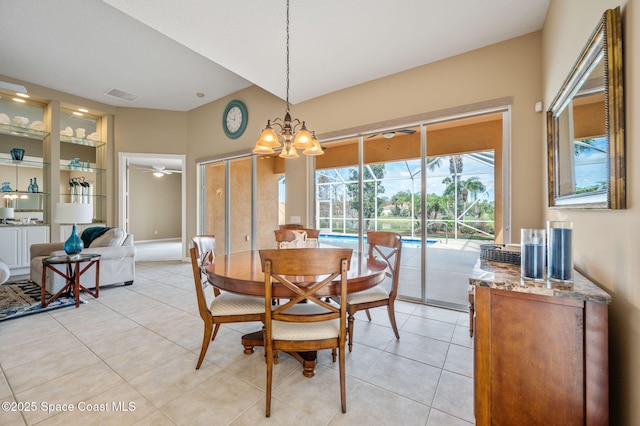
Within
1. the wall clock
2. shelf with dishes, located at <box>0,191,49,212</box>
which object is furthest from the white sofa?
the wall clock

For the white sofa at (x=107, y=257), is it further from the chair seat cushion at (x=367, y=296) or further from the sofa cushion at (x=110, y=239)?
the chair seat cushion at (x=367, y=296)

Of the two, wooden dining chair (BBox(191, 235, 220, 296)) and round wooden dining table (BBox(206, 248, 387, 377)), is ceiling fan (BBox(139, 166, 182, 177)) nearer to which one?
wooden dining chair (BBox(191, 235, 220, 296))

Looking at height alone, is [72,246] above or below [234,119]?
below

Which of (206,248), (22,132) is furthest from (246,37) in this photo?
(22,132)

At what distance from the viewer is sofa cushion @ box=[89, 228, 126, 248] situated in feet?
13.2

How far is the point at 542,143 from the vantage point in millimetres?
2607

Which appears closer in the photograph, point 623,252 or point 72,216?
point 623,252

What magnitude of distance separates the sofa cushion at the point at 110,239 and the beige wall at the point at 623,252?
5.20 metres

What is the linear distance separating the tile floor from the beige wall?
0.71 m

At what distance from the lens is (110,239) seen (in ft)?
13.2

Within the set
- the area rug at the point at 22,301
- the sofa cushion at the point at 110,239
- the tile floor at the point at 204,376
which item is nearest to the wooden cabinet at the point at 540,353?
the tile floor at the point at 204,376

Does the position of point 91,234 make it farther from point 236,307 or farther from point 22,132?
point 236,307

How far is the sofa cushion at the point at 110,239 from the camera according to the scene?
401cm

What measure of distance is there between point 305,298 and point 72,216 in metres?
3.51
